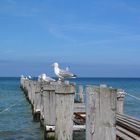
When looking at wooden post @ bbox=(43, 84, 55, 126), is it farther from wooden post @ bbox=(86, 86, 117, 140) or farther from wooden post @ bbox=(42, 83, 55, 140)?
wooden post @ bbox=(86, 86, 117, 140)

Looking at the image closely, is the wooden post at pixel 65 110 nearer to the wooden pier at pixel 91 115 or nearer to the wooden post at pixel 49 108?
the wooden pier at pixel 91 115

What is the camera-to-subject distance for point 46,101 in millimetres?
12734

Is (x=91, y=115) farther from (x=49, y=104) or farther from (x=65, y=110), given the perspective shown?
(x=49, y=104)

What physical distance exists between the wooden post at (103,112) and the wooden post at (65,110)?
326 cm

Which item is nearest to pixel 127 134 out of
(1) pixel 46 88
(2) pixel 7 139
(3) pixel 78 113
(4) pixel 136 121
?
(4) pixel 136 121

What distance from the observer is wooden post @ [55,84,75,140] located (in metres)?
9.70

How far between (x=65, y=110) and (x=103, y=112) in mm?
3632

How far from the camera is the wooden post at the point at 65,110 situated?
9.70 meters

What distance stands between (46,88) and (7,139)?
3.47 meters

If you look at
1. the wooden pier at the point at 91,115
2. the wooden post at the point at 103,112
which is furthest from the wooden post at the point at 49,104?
the wooden post at the point at 103,112

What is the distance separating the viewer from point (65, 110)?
384 inches

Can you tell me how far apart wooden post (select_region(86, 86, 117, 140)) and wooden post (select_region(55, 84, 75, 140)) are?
10.7 ft

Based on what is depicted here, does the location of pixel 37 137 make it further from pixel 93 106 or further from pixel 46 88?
pixel 93 106

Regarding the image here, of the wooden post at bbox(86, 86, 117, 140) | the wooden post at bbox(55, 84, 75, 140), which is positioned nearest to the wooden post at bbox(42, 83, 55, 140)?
the wooden post at bbox(55, 84, 75, 140)
